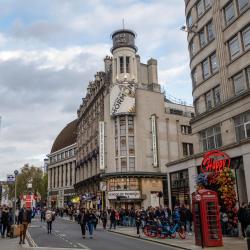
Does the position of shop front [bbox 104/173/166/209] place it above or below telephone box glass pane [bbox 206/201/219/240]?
above

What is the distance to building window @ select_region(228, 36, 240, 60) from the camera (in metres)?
28.3

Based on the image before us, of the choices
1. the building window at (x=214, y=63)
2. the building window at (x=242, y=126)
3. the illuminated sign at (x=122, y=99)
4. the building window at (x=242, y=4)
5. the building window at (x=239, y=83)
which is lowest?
the building window at (x=242, y=126)

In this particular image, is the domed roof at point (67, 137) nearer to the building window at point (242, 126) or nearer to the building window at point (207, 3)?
the building window at point (207, 3)

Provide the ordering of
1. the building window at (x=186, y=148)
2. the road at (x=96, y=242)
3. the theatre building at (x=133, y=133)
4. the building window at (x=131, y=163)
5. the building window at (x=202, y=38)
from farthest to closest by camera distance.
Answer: the building window at (x=186, y=148), the building window at (x=131, y=163), the theatre building at (x=133, y=133), the building window at (x=202, y=38), the road at (x=96, y=242)

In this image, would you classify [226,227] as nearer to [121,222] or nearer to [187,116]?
[121,222]

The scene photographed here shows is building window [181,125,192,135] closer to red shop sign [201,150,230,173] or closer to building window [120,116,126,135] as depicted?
building window [120,116,126,135]

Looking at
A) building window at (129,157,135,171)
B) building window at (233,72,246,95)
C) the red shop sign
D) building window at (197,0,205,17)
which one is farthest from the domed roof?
the red shop sign

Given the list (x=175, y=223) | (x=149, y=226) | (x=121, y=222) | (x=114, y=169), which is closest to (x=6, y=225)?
(x=149, y=226)

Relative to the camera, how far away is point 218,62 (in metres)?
30.4

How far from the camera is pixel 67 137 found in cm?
9869

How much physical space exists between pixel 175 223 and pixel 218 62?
13.8 metres

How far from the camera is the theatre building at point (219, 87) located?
26.4 meters

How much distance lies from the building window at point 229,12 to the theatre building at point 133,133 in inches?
1079

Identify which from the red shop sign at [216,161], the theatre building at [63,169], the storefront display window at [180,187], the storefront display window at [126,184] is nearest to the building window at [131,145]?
the storefront display window at [126,184]
